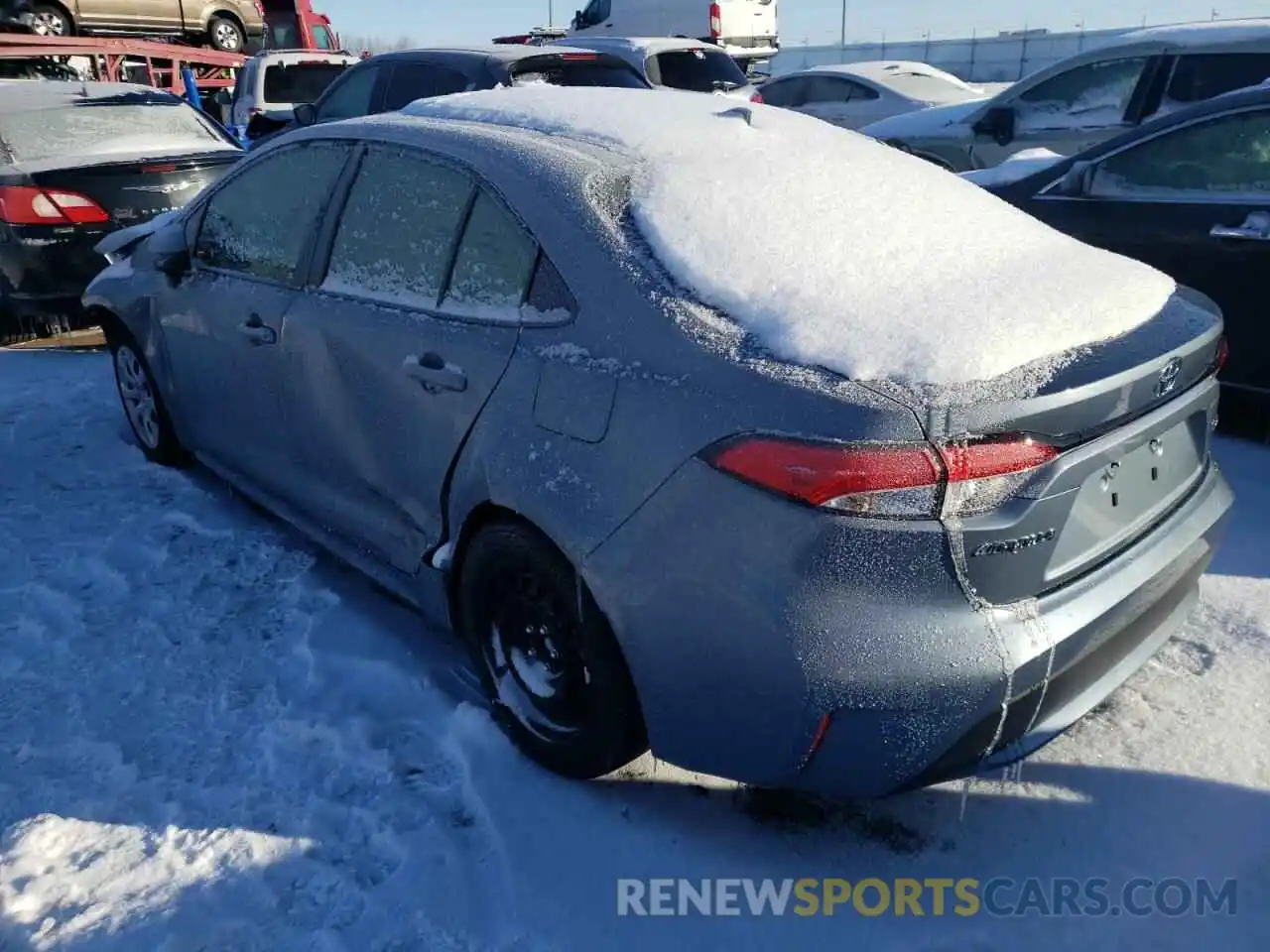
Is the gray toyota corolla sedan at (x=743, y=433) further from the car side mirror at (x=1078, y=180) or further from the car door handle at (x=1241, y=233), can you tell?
the car side mirror at (x=1078, y=180)

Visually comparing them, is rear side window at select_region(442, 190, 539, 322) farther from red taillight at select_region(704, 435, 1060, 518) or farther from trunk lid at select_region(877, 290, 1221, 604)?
trunk lid at select_region(877, 290, 1221, 604)

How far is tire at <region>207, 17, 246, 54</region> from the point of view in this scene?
56.5 ft

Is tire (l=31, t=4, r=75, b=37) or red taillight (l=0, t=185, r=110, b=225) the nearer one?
red taillight (l=0, t=185, r=110, b=225)

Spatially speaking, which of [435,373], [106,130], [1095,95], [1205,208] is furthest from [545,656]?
[1095,95]

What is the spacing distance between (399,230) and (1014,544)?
1.88 m

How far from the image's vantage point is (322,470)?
3.19 m

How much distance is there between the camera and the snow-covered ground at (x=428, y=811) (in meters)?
2.13

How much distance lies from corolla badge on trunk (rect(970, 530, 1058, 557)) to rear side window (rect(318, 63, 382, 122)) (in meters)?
7.01

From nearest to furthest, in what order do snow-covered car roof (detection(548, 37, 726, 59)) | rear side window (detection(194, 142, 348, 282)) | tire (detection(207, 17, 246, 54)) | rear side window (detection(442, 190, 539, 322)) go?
rear side window (detection(442, 190, 539, 322)), rear side window (detection(194, 142, 348, 282)), snow-covered car roof (detection(548, 37, 726, 59)), tire (detection(207, 17, 246, 54))

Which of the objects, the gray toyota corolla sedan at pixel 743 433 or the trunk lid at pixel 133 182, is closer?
the gray toyota corolla sedan at pixel 743 433

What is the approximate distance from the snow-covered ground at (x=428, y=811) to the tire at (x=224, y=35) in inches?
663

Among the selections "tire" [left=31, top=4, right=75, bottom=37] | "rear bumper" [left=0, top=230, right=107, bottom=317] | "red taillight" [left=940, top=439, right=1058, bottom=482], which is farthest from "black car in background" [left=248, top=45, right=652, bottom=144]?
"tire" [left=31, top=4, right=75, bottom=37]

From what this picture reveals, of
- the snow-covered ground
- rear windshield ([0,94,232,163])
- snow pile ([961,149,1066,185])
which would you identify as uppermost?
rear windshield ([0,94,232,163])

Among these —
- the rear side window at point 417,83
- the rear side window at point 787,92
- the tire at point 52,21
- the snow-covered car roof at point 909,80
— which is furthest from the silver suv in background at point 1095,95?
the tire at point 52,21
